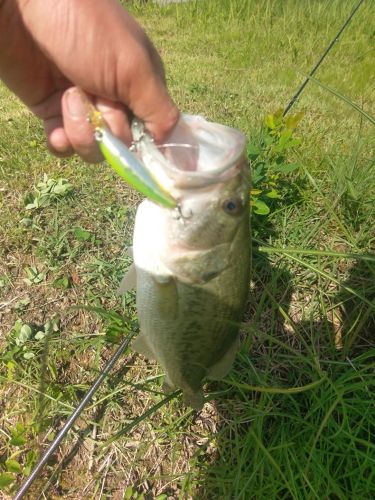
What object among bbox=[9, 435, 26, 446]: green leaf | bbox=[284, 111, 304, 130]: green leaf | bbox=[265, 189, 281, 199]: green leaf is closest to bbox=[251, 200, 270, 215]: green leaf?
bbox=[265, 189, 281, 199]: green leaf

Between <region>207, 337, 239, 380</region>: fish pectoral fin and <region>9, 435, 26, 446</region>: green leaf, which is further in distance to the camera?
<region>9, 435, 26, 446</region>: green leaf

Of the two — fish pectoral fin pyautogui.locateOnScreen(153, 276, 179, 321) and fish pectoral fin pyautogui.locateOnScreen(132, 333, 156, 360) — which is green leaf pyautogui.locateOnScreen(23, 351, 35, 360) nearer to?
fish pectoral fin pyautogui.locateOnScreen(132, 333, 156, 360)

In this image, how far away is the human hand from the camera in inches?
52.4

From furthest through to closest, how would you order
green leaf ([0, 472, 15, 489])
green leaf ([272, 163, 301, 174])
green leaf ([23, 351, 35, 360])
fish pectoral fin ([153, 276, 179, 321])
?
green leaf ([272, 163, 301, 174])
green leaf ([23, 351, 35, 360])
green leaf ([0, 472, 15, 489])
fish pectoral fin ([153, 276, 179, 321])

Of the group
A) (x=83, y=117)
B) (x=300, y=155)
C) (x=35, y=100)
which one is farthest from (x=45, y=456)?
(x=300, y=155)

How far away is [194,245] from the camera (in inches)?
53.9

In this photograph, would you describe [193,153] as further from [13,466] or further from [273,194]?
[13,466]

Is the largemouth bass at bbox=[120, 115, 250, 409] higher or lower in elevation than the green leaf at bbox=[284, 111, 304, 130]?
higher

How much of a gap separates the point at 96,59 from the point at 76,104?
0.17 m

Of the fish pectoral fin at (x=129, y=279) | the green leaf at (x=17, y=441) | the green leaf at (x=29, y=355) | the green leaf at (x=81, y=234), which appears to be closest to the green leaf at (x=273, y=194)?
the green leaf at (x=81, y=234)

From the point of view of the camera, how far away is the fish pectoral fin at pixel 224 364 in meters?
1.62

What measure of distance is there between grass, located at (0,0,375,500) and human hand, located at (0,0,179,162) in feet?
2.37

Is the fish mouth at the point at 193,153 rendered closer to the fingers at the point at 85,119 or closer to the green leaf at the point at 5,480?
the fingers at the point at 85,119

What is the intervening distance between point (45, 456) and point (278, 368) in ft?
3.79
